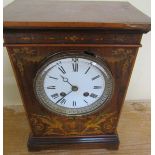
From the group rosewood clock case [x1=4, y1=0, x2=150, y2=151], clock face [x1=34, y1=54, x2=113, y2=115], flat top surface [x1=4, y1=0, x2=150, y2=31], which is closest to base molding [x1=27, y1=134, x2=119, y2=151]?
rosewood clock case [x1=4, y1=0, x2=150, y2=151]

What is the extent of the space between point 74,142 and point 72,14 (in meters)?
0.49

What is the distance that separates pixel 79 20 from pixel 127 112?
64 centimetres

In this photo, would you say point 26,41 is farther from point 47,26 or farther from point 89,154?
point 89,154

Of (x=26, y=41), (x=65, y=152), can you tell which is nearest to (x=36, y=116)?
(x=65, y=152)

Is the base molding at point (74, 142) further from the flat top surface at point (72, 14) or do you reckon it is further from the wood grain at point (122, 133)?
the flat top surface at point (72, 14)

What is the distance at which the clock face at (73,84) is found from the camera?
0.77 metres

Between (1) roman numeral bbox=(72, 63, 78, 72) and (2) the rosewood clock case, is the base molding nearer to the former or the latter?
(2) the rosewood clock case

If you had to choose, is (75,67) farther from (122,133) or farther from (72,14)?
(122,133)

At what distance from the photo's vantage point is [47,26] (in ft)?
2.24

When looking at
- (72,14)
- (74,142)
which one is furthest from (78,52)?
(74,142)

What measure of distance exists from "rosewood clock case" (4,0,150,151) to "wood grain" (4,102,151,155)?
29 mm

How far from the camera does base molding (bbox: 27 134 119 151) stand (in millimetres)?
961

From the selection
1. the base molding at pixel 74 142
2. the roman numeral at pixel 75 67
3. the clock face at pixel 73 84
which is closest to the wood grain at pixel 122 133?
the base molding at pixel 74 142

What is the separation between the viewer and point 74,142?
97cm
